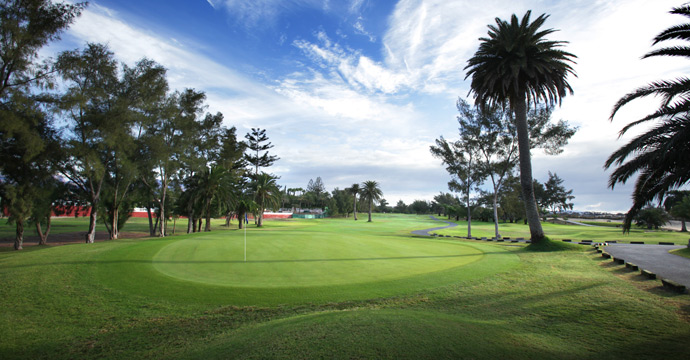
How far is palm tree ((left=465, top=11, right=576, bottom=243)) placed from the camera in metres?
19.7

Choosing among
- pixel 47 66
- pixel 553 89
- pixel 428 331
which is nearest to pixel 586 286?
pixel 428 331

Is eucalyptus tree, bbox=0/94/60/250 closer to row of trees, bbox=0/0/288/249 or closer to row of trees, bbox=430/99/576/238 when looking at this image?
row of trees, bbox=0/0/288/249

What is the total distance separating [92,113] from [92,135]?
1725mm

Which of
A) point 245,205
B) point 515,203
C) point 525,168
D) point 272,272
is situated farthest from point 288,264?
point 515,203

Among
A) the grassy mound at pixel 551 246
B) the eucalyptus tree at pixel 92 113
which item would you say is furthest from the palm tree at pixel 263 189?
the grassy mound at pixel 551 246

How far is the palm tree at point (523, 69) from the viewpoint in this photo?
1972 centimetres

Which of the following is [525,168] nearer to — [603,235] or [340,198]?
[603,235]

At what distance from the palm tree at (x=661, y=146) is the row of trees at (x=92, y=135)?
28.8 meters

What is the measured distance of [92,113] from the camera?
23.5 m

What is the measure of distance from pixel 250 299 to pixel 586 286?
9.56 metres

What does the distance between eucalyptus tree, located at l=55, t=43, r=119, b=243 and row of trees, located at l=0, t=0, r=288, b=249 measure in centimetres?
7

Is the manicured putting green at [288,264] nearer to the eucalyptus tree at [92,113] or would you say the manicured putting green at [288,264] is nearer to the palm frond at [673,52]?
the palm frond at [673,52]

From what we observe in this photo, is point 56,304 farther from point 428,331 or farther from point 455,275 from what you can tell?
point 455,275

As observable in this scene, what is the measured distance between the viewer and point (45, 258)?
1193 cm
